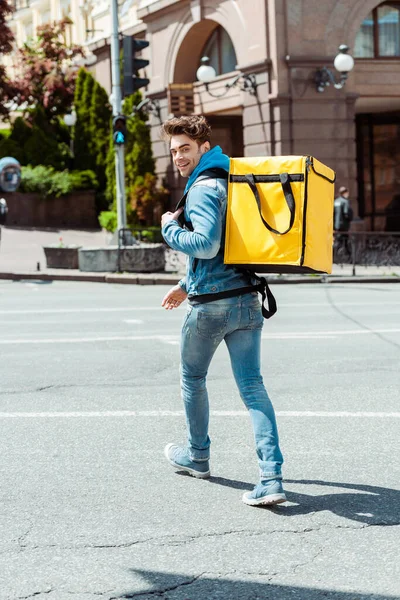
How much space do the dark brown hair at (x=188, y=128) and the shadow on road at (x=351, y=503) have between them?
5.86 feet

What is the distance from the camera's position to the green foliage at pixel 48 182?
3291 centimetres

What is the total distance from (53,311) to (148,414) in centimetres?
729

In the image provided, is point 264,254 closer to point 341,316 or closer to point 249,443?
point 249,443

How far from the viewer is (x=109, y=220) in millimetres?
30203

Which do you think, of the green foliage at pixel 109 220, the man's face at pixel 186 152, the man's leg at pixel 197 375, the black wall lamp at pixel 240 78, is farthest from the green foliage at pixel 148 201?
the man's face at pixel 186 152

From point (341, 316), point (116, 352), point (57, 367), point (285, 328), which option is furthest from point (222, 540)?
point (341, 316)

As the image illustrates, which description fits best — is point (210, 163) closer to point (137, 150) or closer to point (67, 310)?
point (67, 310)

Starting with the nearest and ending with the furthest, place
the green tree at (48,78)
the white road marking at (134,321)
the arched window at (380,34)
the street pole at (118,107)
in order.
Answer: the white road marking at (134,321), the street pole at (118,107), the arched window at (380,34), the green tree at (48,78)

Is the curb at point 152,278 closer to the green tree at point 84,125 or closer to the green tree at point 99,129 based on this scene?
the green tree at point 99,129

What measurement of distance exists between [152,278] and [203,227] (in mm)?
14612

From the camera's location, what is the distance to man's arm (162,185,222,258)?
15.6 ft

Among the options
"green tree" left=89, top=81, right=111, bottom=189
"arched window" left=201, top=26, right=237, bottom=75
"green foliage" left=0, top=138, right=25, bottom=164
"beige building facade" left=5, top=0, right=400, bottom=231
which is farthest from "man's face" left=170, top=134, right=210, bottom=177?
"green foliage" left=0, top=138, right=25, bottom=164

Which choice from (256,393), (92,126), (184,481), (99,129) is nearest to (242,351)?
(256,393)

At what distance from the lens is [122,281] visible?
65.0 feet
